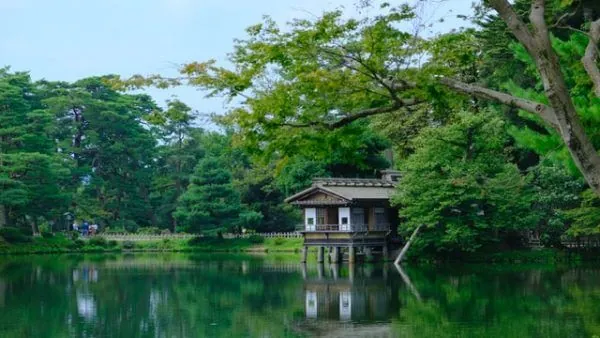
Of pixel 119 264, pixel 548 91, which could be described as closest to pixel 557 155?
pixel 548 91

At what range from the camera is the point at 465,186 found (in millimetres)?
27250

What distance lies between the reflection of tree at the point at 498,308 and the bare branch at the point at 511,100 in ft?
25.5

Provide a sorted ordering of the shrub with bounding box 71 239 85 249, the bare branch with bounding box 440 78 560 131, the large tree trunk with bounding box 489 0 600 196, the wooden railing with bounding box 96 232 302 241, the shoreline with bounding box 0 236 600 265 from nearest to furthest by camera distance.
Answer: the large tree trunk with bounding box 489 0 600 196 < the bare branch with bounding box 440 78 560 131 < the shoreline with bounding box 0 236 600 265 < the shrub with bounding box 71 239 85 249 < the wooden railing with bounding box 96 232 302 241

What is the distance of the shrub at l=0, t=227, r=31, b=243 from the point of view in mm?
40188

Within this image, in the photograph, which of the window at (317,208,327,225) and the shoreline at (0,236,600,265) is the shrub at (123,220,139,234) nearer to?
the shoreline at (0,236,600,265)

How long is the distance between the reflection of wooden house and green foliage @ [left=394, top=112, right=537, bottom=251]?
3184 mm

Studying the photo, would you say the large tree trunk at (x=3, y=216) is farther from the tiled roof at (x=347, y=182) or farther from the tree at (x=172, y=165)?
the tiled roof at (x=347, y=182)

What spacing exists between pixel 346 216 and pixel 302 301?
1293 cm

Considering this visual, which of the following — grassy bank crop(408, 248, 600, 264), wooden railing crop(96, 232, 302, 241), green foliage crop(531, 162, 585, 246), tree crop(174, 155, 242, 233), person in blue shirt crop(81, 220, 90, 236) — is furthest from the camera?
person in blue shirt crop(81, 220, 90, 236)

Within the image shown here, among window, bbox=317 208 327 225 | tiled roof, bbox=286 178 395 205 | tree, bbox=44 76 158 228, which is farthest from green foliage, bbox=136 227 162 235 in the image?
window, bbox=317 208 327 225

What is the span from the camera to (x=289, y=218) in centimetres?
4422

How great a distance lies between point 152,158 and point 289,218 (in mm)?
12211

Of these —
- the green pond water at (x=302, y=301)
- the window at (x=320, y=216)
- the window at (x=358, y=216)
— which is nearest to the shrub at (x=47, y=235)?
the green pond water at (x=302, y=301)

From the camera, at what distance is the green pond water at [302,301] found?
14.3 metres
